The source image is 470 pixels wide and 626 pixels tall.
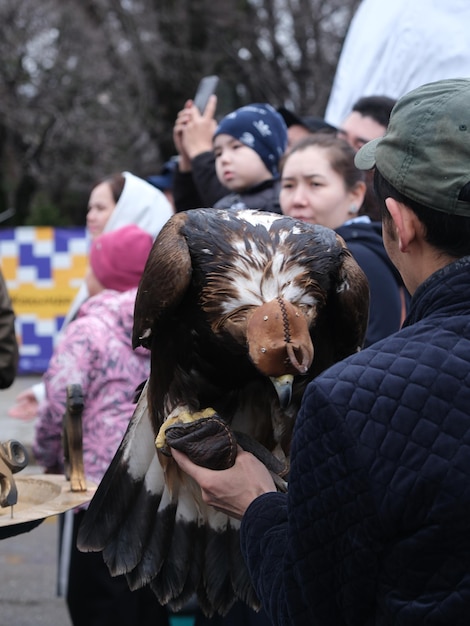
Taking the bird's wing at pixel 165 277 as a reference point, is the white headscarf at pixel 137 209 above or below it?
below

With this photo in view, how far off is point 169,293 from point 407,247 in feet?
3.00

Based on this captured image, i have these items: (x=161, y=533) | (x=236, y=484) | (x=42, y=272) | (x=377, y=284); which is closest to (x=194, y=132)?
(x=377, y=284)

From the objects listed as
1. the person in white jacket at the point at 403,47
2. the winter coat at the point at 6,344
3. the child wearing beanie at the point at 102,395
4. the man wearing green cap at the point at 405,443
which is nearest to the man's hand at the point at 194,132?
the child wearing beanie at the point at 102,395

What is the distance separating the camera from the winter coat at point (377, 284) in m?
3.53

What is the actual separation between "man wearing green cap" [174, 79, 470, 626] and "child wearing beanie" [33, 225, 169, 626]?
2.31m

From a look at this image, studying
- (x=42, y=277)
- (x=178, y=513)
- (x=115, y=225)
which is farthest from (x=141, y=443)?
(x=42, y=277)

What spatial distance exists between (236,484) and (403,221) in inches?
28.7

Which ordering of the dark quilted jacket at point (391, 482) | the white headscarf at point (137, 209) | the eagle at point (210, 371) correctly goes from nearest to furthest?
the dark quilted jacket at point (391, 482) < the eagle at point (210, 371) < the white headscarf at point (137, 209)

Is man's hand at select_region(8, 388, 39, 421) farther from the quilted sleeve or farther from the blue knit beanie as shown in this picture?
the quilted sleeve

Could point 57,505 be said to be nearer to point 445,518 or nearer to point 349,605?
point 349,605

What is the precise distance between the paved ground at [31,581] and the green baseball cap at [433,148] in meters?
4.33

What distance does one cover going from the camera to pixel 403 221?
1746 mm

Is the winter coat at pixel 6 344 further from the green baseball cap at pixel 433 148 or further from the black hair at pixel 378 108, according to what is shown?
the green baseball cap at pixel 433 148

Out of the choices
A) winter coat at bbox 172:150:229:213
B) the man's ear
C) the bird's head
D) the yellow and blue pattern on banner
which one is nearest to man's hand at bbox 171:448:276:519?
the bird's head
